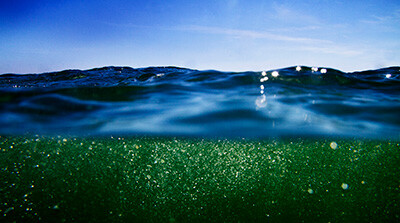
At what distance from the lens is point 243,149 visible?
96.3 inches

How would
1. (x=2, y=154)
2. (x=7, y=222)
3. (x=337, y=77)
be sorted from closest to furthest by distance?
(x=7, y=222) < (x=2, y=154) < (x=337, y=77)

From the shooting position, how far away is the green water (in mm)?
2162

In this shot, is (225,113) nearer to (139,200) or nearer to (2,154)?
(139,200)

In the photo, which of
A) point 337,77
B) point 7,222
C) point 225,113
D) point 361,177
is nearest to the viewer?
point 7,222

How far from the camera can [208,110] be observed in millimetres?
3301

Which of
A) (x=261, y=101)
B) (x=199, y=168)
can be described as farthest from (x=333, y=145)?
(x=199, y=168)

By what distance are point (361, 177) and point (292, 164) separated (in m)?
0.77

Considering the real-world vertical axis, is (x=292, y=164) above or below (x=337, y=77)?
A: below

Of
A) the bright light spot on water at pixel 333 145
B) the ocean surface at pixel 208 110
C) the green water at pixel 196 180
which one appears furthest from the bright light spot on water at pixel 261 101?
the bright light spot on water at pixel 333 145

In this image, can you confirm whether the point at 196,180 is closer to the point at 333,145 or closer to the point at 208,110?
the point at 208,110

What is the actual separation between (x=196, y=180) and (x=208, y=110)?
123 cm

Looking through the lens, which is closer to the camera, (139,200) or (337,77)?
(139,200)

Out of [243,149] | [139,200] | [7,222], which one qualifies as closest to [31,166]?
[7,222]

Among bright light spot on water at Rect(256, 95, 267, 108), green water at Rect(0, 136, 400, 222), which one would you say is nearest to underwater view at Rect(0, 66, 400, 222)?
green water at Rect(0, 136, 400, 222)
